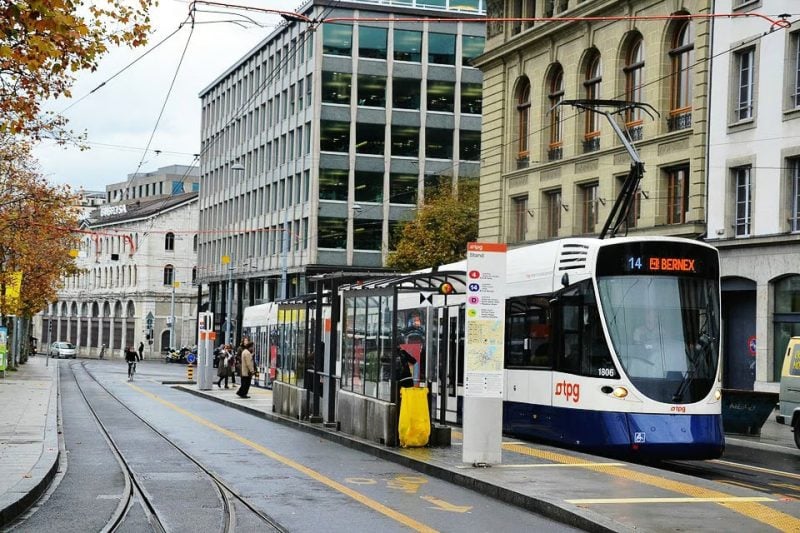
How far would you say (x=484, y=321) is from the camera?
55.0ft

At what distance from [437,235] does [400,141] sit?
1847 cm

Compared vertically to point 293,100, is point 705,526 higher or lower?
lower

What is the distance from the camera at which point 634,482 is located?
14.6 metres

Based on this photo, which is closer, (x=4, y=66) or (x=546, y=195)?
(x=4, y=66)

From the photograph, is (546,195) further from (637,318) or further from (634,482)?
(634,482)

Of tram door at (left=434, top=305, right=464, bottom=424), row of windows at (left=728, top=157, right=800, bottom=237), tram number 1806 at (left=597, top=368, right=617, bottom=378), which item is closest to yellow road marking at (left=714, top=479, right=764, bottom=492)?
tram number 1806 at (left=597, top=368, right=617, bottom=378)

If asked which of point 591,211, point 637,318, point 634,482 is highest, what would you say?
point 591,211

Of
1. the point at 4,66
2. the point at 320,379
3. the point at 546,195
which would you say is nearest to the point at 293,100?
the point at 546,195

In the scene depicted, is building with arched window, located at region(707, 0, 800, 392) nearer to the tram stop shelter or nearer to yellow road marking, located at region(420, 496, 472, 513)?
the tram stop shelter

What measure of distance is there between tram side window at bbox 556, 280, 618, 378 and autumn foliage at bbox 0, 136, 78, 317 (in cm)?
2144

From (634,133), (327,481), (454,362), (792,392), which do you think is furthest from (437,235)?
(327,481)

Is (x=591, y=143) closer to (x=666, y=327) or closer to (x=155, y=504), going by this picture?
(x=666, y=327)

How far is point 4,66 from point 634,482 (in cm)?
1124

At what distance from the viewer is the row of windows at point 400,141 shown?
78375 millimetres
